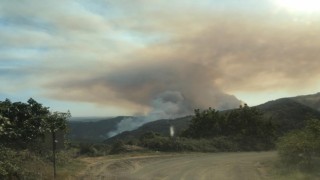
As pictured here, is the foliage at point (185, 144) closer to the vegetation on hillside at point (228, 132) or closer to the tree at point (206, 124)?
the vegetation on hillside at point (228, 132)

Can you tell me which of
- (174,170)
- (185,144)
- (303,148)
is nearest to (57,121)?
(174,170)

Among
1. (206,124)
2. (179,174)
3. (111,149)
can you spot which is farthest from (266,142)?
(179,174)

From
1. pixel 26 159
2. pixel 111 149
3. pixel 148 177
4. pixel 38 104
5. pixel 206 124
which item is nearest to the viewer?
pixel 26 159

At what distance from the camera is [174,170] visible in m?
39.2

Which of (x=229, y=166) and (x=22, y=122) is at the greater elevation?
(x=22, y=122)

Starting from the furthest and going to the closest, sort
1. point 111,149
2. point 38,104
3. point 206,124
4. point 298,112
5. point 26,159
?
point 298,112 → point 206,124 → point 111,149 → point 38,104 → point 26,159

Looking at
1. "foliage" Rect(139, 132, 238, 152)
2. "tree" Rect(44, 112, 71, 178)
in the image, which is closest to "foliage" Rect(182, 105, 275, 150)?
"foliage" Rect(139, 132, 238, 152)

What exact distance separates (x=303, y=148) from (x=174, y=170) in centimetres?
1019

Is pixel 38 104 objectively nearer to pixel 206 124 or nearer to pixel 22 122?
pixel 22 122

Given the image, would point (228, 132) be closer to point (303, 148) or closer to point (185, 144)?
point (185, 144)

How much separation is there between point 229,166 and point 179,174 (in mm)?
8035

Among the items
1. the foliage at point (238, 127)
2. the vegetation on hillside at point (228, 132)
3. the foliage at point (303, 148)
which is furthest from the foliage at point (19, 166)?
the foliage at point (238, 127)

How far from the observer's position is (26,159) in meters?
28.5

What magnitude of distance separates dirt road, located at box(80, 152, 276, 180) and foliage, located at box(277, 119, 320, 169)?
7.62ft
